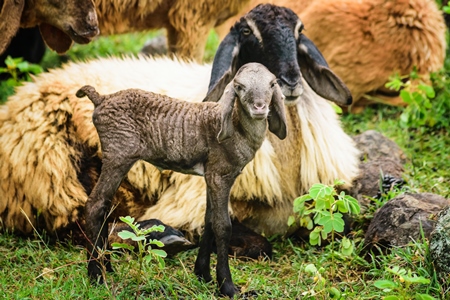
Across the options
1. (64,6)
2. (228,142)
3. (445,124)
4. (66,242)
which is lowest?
(445,124)

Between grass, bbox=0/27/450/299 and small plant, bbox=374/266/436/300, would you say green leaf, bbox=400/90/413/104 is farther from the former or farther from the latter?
small plant, bbox=374/266/436/300

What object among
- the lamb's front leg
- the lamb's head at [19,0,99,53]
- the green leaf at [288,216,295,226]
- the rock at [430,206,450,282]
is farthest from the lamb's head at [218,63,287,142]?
the lamb's head at [19,0,99,53]

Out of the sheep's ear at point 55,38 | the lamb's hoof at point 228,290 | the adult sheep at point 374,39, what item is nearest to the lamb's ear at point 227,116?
the lamb's hoof at point 228,290

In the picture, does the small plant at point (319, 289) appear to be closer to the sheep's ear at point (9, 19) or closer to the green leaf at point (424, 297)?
the green leaf at point (424, 297)

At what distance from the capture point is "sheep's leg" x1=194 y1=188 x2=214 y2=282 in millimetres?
3930

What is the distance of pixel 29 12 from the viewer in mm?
5070

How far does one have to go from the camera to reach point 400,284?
3744mm

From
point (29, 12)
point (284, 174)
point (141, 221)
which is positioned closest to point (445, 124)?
point (284, 174)

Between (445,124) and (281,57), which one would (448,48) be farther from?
(281,57)

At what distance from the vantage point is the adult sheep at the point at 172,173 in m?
4.80

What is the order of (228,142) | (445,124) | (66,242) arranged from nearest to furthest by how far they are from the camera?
(228,142)
(66,242)
(445,124)

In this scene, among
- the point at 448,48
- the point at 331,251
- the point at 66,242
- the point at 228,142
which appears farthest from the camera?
the point at 448,48

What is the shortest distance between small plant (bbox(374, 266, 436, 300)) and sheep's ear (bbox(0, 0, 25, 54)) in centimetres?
268

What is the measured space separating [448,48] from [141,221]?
5.01 metres
